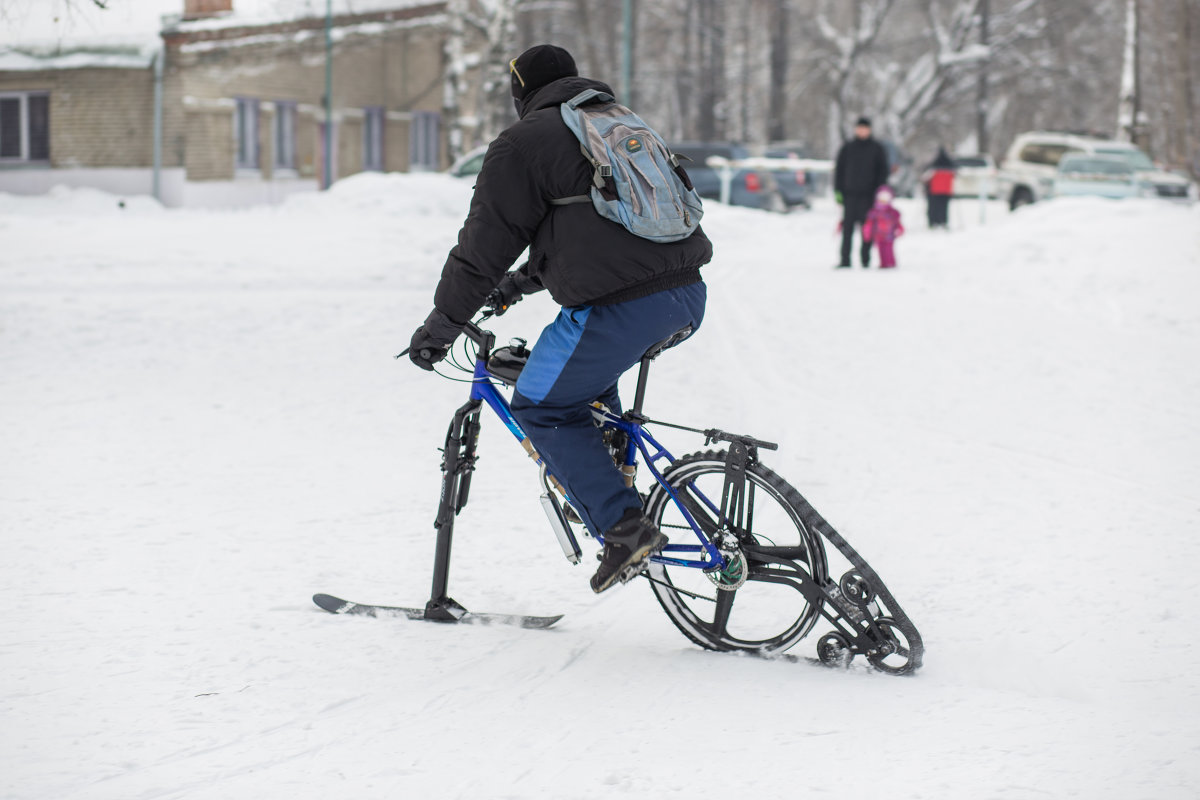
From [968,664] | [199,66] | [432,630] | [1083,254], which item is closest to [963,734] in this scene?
[968,664]

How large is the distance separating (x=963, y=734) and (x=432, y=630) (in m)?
1.71

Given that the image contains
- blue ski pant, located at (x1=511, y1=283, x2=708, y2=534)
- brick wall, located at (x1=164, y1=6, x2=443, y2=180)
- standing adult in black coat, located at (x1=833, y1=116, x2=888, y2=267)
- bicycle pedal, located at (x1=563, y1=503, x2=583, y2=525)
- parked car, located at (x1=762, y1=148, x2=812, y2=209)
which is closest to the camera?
blue ski pant, located at (x1=511, y1=283, x2=708, y2=534)

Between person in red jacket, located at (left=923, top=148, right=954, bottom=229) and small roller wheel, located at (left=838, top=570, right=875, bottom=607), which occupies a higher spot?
person in red jacket, located at (left=923, top=148, right=954, bottom=229)

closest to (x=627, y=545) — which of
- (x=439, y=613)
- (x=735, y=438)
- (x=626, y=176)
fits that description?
(x=735, y=438)

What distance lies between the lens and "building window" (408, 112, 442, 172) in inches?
1431

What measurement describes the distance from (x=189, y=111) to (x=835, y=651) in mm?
25982

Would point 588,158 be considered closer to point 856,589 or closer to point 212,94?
point 856,589

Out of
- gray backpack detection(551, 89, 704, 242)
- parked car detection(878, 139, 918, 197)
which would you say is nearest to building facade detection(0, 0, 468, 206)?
parked car detection(878, 139, 918, 197)

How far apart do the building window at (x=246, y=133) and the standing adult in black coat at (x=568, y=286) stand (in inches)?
1060

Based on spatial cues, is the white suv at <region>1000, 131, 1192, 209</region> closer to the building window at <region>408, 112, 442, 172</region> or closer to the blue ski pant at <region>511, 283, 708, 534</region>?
the building window at <region>408, 112, 442, 172</region>

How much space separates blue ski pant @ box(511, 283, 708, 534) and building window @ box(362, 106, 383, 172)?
3102cm

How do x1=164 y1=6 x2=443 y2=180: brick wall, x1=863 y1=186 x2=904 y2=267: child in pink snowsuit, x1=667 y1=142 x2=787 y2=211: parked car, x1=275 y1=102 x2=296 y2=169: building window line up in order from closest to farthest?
x1=863 y1=186 x2=904 y2=267: child in pink snowsuit → x1=164 y1=6 x2=443 y2=180: brick wall → x1=667 y1=142 x2=787 y2=211: parked car → x1=275 y1=102 x2=296 y2=169: building window

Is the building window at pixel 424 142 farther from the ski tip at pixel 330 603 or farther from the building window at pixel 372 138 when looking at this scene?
the ski tip at pixel 330 603

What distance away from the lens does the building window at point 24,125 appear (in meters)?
27.8
